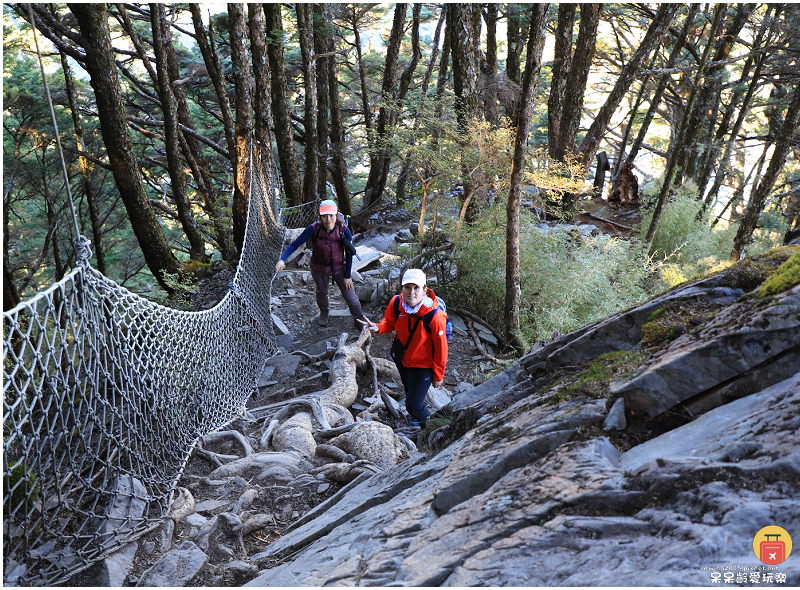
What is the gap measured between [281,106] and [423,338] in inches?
305

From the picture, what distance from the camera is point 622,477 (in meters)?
1.54

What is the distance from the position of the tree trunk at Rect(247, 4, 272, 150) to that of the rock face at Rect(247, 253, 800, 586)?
8.01m

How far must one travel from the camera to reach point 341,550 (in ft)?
6.84

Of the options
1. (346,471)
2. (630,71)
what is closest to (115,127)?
(346,471)

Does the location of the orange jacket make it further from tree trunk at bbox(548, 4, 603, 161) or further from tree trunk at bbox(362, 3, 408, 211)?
tree trunk at bbox(362, 3, 408, 211)

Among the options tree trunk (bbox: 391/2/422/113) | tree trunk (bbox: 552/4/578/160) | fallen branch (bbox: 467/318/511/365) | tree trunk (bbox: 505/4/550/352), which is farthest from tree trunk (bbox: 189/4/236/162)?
tree trunk (bbox: 552/4/578/160)

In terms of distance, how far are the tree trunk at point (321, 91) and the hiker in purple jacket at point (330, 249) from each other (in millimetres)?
5816

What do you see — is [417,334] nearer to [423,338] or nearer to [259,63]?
[423,338]

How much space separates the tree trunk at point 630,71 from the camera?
9.21 m

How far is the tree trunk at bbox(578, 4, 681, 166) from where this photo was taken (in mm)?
9211

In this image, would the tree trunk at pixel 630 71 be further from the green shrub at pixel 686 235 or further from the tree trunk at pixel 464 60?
the green shrub at pixel 686 235

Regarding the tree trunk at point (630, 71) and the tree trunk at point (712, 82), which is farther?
the tree trunk at point (712, 82)

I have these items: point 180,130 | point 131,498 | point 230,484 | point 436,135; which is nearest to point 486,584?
point 131,498

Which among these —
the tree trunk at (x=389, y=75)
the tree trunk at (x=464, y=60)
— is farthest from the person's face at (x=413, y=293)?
the tree trunk at (x=389, y=75)
